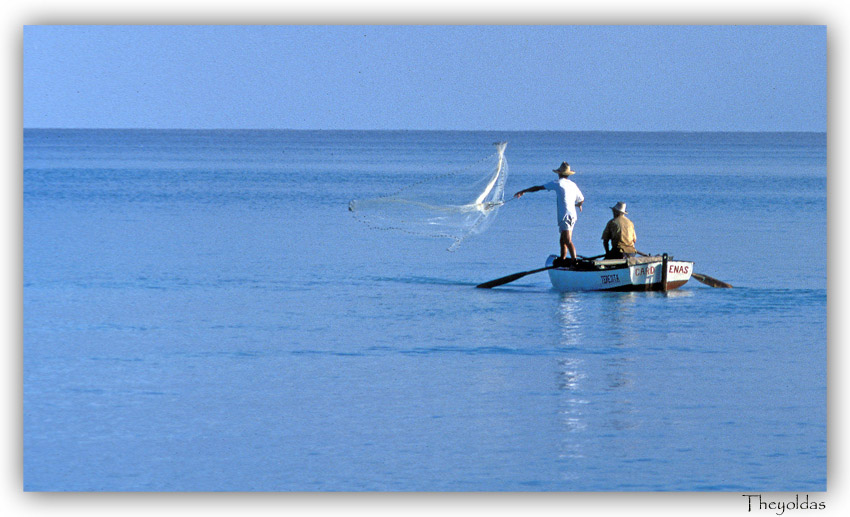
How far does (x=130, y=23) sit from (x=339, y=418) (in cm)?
374

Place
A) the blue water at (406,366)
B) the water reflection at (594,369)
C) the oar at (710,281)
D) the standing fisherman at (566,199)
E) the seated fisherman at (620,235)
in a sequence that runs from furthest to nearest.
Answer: the oar at (710,281), the seated fisherman at (620,235), the standing fisherman at (566,199), the water reflection at (594,369), the blue water at (406,366)

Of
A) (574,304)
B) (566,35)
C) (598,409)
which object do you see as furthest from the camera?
(574,304)

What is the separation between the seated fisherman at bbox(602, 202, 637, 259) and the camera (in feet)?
49.6

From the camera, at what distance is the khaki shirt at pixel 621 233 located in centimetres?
1515

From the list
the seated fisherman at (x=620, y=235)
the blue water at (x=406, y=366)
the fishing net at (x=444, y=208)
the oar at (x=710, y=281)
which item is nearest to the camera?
the blue water at (x=406, y=366)

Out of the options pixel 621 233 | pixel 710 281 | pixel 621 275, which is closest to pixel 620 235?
pixel 621 233

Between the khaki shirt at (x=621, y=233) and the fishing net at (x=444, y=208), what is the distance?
4.60 ft

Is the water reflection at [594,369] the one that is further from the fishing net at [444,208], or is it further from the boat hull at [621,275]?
the fishing net at [444,208]

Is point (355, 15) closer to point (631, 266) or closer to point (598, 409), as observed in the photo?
point (598, 409)

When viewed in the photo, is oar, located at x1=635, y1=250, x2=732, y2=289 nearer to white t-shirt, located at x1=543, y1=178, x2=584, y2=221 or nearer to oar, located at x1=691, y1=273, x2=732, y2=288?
oar, located at x1=691, y1=273, x2=732, y2=288

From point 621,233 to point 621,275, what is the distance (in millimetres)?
526

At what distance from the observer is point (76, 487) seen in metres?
8.40

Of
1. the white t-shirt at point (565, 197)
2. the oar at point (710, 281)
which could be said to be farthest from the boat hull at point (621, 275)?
the white t-shirt at point (565, 197)

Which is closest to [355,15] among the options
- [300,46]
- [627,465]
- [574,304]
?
[300,46]
